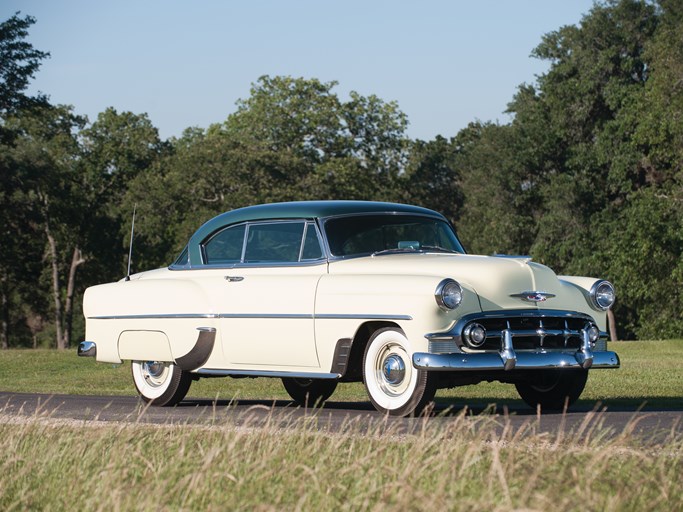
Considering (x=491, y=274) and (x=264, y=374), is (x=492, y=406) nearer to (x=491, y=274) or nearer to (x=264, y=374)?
(x=491, y=274)

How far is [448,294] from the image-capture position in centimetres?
962

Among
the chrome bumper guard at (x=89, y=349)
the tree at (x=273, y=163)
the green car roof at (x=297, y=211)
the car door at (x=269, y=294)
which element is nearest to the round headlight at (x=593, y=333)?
the green car roof at (x=297, y=211)

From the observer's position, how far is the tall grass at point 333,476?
5.00 metres

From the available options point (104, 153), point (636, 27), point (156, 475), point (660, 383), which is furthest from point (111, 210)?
point (156, 475)

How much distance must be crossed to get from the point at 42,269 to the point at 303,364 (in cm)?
5523

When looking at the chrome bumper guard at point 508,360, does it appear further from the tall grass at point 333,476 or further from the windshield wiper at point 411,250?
the tall grass at point 333,476

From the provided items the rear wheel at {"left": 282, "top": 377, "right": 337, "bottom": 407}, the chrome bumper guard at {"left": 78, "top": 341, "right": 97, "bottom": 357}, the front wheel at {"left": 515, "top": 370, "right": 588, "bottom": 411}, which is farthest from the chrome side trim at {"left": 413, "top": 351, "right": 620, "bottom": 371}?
the chrome bumper guard at {"left": 78, "top": 341, "right": 97, "bottom": 357}

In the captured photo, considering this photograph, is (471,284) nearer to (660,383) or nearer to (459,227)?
(660,383)

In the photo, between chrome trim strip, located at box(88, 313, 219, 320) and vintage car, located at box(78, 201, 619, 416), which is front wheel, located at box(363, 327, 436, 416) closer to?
vintage car, located at box(78, 201, 619, 416)

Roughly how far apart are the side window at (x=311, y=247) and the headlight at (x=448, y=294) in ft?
5.24

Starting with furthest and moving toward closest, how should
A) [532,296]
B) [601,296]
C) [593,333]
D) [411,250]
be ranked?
[411,250] → [601,296] → [593,333] → [532,296]

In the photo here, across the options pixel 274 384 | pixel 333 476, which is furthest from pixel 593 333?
pixel 274 384

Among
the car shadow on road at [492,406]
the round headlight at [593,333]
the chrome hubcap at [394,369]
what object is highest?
the round headlight at [593,333]

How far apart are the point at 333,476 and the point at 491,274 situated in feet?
14.8
